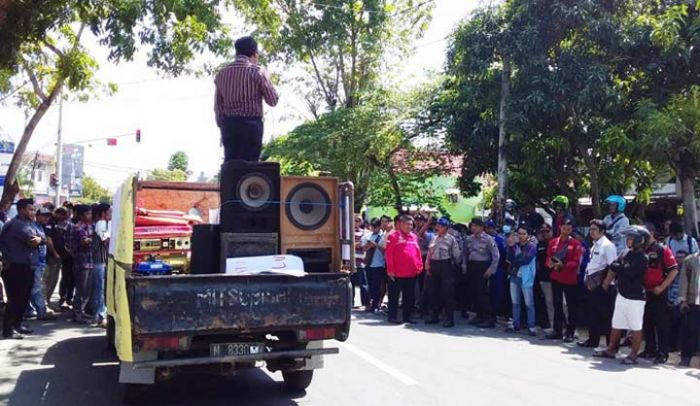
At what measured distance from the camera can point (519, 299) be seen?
10844mm

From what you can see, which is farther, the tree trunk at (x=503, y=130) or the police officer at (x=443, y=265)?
the tree trunk at (x=503, y=130)

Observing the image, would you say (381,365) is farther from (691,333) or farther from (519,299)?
(691,333)

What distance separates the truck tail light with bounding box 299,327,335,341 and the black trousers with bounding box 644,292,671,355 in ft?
16.7

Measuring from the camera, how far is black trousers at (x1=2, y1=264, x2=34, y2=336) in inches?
361

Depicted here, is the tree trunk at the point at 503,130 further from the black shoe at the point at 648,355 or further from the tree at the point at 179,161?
the tree at the point at 179,161

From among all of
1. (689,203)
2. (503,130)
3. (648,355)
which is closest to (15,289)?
(648,355)

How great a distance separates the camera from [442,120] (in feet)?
62.2

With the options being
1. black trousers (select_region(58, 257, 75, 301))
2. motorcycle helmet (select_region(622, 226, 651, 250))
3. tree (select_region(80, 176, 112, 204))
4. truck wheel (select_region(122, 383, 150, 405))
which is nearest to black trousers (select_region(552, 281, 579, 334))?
motorcycle helmet (select_region(622, 226, 651, 250))

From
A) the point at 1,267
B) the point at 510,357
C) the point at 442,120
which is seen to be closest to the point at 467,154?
the point at 442,120

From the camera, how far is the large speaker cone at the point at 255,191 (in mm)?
6289

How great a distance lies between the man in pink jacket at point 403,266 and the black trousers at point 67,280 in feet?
17.9

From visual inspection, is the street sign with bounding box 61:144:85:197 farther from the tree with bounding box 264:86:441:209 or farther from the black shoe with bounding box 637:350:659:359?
the black shoe with bounding box 637:350:659:359

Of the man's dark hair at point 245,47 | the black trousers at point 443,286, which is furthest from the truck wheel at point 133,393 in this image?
the black trousers at point 443,286

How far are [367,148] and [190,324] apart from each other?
1627cm
